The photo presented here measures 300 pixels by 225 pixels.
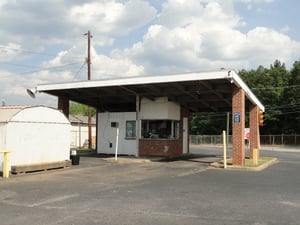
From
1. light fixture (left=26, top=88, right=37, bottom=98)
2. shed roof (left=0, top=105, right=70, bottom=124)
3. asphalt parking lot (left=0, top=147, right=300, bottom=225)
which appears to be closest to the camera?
asphalt parking lot (left=0, top=147, right=300, bottom=225)

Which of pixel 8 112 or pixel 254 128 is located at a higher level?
pixel 8 112

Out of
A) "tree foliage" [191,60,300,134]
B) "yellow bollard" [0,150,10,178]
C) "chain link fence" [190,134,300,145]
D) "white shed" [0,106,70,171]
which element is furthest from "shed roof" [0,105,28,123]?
"tree foliage" [191,60,300,134]

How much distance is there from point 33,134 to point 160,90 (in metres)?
9.13

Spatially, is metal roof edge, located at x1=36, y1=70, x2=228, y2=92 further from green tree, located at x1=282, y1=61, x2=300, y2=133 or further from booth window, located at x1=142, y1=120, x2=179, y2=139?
green tree, located at x1=282, y1=61, x2=300, y2=133

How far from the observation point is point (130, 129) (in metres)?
27.8

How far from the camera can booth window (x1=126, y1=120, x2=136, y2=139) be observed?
27.6 meters

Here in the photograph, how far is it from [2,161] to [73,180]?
3.82 m

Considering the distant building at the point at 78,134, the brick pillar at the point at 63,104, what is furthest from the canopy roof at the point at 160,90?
the distant building at the point at 78,134

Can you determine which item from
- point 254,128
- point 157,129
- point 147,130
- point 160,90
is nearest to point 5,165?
point 160,90

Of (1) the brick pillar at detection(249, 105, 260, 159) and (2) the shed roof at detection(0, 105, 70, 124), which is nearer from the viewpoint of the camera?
(2) the shed roof at detection(0, 105, 70, 124)

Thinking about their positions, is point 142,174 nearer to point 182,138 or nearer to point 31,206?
point 31,206

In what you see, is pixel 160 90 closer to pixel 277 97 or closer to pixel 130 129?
pixel 130 129

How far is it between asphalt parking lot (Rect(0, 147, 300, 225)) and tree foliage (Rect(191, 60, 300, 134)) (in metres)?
56.9

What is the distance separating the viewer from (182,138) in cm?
2927
